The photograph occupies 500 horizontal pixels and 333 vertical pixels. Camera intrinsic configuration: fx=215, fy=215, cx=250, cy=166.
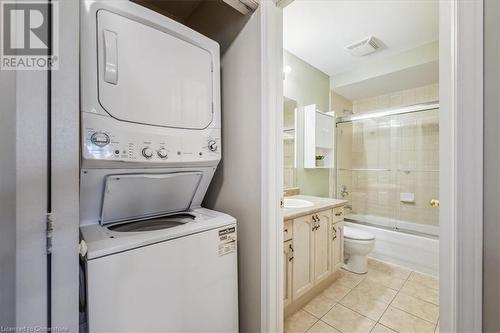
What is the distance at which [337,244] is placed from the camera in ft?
7.14

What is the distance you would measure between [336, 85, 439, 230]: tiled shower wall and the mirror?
1114 millimetres

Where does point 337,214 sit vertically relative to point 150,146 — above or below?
below

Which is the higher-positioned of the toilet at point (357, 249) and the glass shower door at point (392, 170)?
the glass shower door at point (392, 170)

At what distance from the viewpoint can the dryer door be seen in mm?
885

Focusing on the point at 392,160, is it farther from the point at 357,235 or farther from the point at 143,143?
the point at 143,143

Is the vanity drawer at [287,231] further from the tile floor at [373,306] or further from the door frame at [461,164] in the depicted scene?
the door frame at [461,164]

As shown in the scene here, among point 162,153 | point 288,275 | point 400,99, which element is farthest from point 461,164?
point 400,99

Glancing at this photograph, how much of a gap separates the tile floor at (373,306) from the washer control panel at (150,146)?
1.50 meters

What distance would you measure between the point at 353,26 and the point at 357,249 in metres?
2.32

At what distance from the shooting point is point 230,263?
115 cm

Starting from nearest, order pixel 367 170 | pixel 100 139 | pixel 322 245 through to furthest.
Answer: pixel 100 139
pixel 322 245
pixel 367 170

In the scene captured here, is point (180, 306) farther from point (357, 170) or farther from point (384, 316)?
point (357, 170)

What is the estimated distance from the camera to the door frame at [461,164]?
0.59 m

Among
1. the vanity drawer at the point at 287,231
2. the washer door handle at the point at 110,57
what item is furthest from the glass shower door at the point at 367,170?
the washer door handle at the point at 110,57
